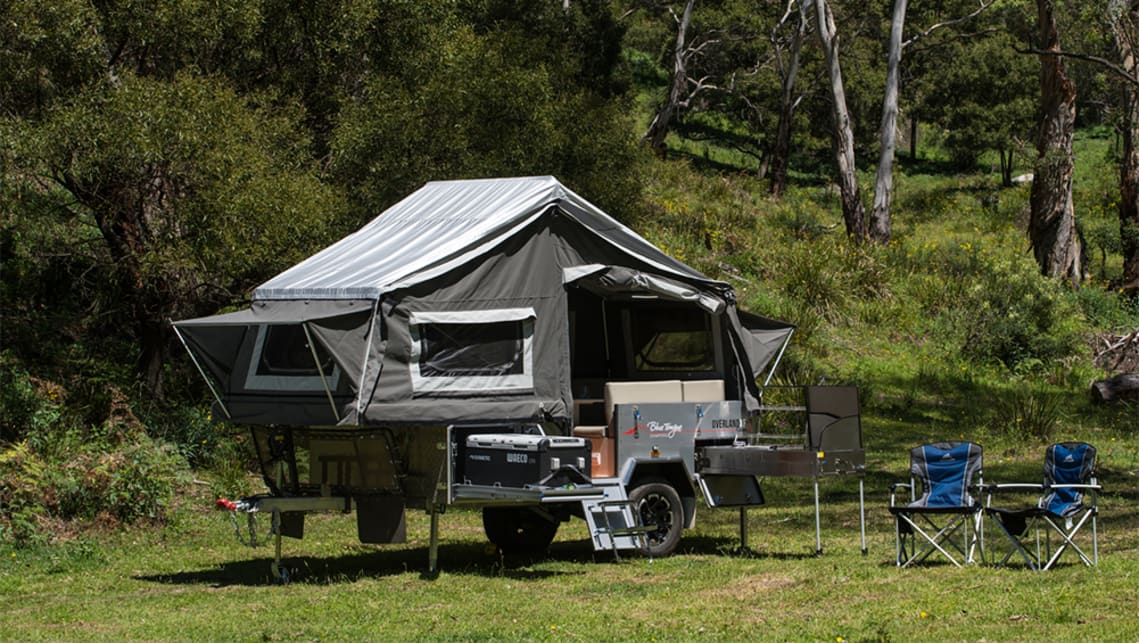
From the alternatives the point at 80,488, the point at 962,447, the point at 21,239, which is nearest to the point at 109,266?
the point at 21,239

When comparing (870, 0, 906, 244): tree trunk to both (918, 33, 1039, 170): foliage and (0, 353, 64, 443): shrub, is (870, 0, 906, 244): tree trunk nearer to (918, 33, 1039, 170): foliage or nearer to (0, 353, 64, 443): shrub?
(918, 33, 1039, 170): foliage

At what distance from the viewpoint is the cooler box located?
11.0 metres

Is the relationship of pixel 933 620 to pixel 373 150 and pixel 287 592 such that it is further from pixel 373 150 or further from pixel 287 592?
pixel 373 150

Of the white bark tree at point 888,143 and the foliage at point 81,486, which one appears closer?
the foliage at point 81,486

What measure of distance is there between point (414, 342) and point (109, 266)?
26.4 ft

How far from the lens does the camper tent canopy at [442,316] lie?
11156 mm

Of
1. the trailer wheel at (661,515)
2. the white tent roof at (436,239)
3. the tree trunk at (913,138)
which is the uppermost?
the tree trunk at (913,138)

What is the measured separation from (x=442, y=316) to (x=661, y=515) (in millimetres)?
2878

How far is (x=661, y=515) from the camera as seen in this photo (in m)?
12.7

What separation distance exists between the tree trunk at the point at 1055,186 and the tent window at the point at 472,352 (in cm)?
2144

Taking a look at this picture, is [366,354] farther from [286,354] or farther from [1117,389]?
[1117,389]

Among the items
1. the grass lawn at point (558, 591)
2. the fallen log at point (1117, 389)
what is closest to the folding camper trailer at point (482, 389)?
the grass lawn at point (558, 591)

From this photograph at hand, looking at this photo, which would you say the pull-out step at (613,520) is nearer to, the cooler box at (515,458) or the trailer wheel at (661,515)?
the trailer wheel at (661,515)

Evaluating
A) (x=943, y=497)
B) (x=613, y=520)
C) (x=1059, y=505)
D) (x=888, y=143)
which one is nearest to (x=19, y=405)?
(x=613, y=520)
